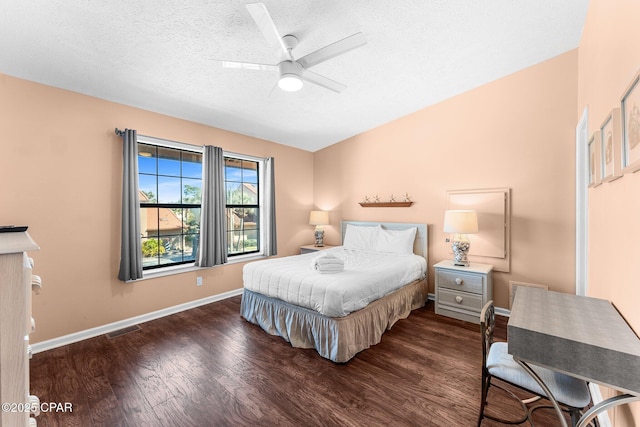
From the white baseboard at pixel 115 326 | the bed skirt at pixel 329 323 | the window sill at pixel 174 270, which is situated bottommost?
the white baseboard at pixel 115 326

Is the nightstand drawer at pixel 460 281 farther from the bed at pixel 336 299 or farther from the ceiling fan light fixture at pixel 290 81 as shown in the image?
the ceiling fan light fixture at pixel 290 81

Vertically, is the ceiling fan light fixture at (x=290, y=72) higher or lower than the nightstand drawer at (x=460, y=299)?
higher

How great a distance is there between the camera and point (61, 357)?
2457 mm

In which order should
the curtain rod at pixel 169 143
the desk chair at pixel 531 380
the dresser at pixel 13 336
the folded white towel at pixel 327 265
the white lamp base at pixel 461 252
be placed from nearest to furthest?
the dresser at pixel 13 336, the desk chair at pixel 531 380, the folded white towel at pixel 327 265, the curtain rod at pixel 169 143, the white lamp base at pixel 461 252

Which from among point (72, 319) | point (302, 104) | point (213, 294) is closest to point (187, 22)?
point (302, 104)

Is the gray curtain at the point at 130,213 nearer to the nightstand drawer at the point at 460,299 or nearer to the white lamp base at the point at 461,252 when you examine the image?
the nightstand drawer at the point at 460,299

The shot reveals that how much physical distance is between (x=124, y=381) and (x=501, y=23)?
4364mm

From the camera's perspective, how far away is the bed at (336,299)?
2.38 metres

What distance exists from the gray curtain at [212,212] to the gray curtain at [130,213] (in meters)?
0.78

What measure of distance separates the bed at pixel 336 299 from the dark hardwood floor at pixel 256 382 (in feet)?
0.45

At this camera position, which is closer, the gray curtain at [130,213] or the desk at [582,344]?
the desk at [582,344]

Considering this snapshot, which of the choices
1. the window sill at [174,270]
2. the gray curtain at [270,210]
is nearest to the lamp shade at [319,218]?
the gray curtain at [270,210]

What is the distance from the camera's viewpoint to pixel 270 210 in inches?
180

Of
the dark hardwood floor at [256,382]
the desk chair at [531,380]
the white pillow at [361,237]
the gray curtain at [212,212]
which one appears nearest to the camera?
the desk chair at [531,380]
